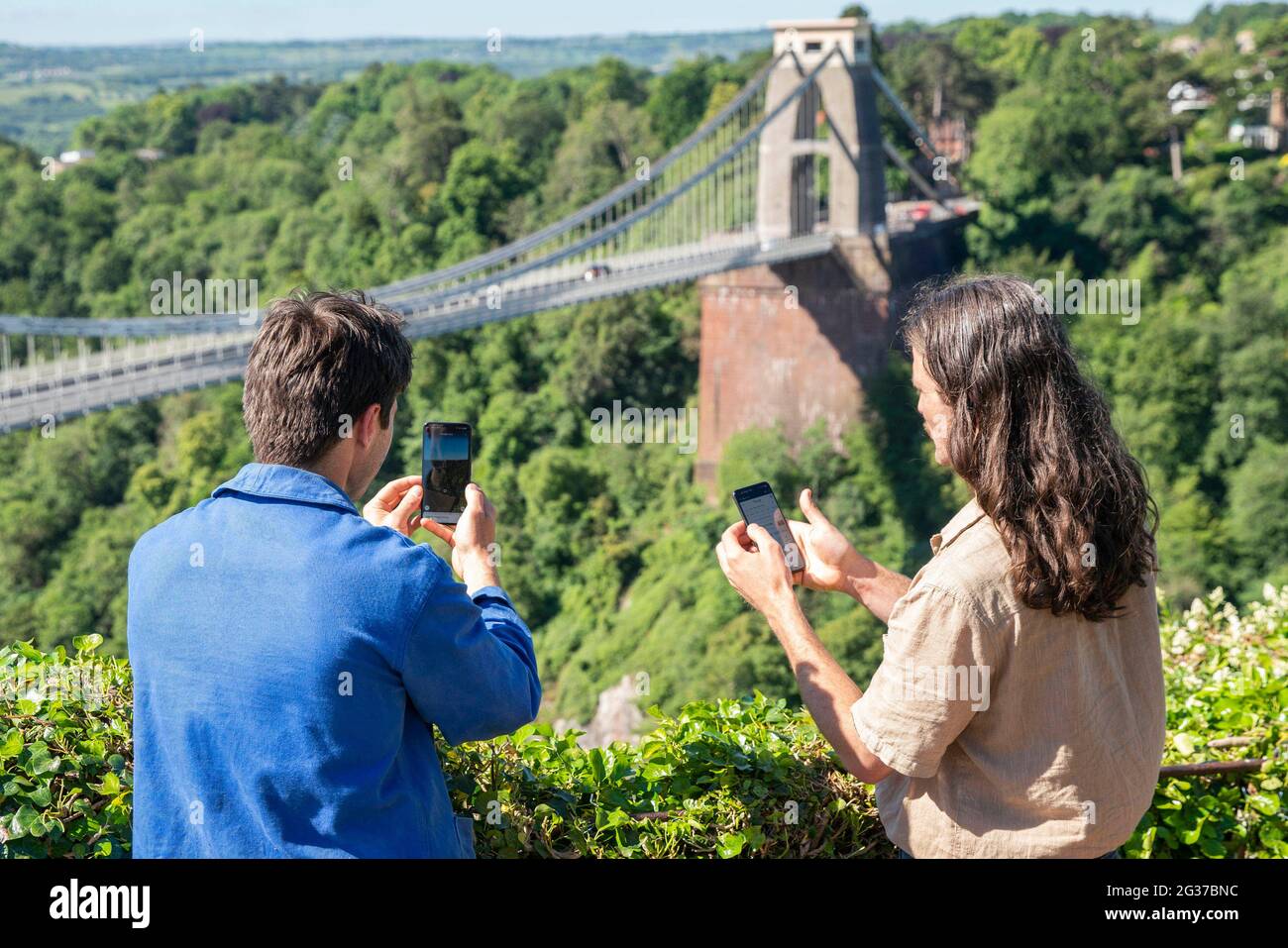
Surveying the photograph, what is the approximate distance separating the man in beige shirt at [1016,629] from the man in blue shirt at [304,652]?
1.08ft

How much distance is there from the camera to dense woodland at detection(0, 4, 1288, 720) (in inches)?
642

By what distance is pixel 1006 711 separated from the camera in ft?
4.22

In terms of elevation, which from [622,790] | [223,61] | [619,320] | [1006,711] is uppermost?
[223,61]

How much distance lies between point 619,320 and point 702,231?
2552 millimetres

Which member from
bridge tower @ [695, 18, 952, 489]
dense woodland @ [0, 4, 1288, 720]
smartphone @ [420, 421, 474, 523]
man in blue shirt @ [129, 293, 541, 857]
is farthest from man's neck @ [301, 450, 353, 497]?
bridge tower @ [695, 18, 952, 489]

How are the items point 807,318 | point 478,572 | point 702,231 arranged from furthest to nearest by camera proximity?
point 702,231
point 807,318
point 478,572

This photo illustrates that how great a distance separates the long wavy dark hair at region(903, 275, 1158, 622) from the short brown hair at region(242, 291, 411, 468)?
0.50 m

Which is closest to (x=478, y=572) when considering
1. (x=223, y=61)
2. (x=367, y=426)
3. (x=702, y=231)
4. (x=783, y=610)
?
(x=367, y=426)

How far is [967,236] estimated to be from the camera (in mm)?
20250

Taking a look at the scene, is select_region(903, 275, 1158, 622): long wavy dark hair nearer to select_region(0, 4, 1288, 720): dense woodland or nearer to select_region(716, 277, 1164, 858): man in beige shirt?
select_region(716, 277, 1164, 858): man in beige shirt

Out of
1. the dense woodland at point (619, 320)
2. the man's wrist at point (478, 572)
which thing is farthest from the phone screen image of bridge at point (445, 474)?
the dense woodland at point (619, 320)

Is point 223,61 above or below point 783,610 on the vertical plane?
above

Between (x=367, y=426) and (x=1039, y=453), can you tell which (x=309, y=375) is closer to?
(x=367, y=426)
